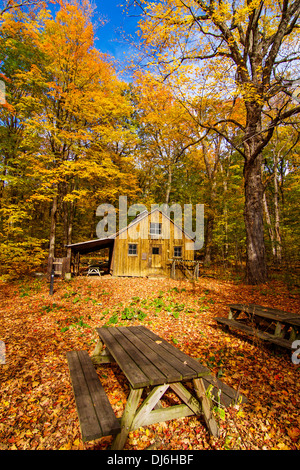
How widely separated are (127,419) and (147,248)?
14949 mm

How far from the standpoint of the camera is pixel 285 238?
11.6m

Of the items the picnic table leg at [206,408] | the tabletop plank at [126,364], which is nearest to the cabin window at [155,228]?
the tabletop plank at [126,364]

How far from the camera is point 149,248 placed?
56.6ft

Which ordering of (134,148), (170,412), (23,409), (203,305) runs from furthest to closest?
1. (134,148)
2. (203,305)
3. (23,409)
4. (170,412)

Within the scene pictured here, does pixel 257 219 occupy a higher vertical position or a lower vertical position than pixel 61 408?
higher

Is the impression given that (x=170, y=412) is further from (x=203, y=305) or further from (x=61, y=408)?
(x=203, y=305)

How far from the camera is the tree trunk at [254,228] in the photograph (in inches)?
398

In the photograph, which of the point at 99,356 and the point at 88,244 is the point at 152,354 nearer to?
the point at 99,356

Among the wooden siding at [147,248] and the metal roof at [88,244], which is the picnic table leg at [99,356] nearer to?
the metal roof at [88,244]

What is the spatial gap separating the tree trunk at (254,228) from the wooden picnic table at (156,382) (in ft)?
25.5

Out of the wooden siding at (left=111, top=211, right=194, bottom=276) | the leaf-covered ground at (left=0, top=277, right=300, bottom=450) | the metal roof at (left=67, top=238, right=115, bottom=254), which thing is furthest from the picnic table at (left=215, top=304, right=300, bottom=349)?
the wooden siding at (left=111, top=211, right=194, bottom=276)

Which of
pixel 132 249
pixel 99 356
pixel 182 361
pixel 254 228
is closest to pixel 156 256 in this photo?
pixel 132 249

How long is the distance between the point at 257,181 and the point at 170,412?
10.2 m

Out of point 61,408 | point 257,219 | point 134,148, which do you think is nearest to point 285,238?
point 257,219
